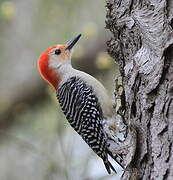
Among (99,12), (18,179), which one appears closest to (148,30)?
(99,12)

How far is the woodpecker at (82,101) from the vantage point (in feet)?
15.1

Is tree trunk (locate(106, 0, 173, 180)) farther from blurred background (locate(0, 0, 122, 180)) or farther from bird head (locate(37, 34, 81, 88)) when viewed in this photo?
blurred background (locate(0, 0, 122, 180))

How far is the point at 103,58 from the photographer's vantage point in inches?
223

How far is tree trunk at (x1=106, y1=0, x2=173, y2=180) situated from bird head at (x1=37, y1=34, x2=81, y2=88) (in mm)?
1918

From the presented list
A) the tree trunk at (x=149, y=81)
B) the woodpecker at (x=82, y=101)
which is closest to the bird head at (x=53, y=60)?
the woodpecker at (x=82, y=101)

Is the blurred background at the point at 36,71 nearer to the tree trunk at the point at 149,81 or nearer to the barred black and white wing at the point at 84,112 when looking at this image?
the barred black and white wing at the point at 84,112

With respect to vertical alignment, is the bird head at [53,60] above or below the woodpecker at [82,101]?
above

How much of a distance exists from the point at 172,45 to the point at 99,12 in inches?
155

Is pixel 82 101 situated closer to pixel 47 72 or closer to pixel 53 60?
pixel 47 72

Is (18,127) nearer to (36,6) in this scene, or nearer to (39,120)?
(39,120)

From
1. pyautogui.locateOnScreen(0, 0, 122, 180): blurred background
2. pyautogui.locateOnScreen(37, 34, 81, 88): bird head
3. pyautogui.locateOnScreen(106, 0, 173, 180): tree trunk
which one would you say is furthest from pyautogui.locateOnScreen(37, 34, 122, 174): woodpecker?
pyautogui.locateOnScreen(106, 0, 173, 180): tree trunk

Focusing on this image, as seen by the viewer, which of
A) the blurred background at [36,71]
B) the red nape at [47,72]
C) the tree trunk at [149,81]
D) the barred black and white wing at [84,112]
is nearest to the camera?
the tree trunk at [149,81]

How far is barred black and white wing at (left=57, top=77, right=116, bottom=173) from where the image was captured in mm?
4594

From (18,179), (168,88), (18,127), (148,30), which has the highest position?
(148,30)
